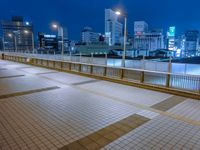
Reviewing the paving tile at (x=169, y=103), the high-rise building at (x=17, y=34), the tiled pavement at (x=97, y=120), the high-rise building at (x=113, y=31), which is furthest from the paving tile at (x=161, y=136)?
the high-rise building at (x=113, y=31)

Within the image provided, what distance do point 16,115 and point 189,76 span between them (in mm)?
5328

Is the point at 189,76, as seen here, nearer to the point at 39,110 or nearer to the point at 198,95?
the point at 198,95

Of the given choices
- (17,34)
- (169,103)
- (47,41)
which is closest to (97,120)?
(169,103)

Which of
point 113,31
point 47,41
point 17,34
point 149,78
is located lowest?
point 149,78

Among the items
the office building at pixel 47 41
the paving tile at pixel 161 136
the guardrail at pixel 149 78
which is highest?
the office building at pixel 47 41

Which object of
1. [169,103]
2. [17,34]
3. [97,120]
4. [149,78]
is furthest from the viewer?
[17,34]

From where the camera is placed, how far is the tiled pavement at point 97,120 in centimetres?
309

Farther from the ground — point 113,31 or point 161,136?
point 113,31

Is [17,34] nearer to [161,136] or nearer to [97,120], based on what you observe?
[97,120]

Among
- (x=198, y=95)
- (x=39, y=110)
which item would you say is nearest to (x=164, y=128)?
(x=198, y=95)

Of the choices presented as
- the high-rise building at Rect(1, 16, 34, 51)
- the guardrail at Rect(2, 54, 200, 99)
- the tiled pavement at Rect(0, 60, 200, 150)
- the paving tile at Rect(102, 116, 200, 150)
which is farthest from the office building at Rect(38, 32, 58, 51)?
the paving tile at Rect(102, 116, 200, 150)

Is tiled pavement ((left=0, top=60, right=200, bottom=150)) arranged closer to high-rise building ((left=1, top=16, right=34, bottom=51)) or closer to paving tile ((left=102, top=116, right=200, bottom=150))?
paving tile ((left=102, top=116, right=200, bottom=150))

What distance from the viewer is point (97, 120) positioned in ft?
13.2

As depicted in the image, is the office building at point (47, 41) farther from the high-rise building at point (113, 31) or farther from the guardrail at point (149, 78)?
the guardrail at point (149, 78)
